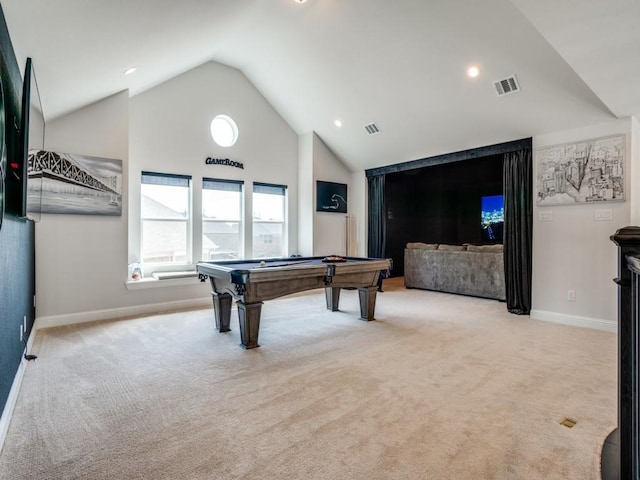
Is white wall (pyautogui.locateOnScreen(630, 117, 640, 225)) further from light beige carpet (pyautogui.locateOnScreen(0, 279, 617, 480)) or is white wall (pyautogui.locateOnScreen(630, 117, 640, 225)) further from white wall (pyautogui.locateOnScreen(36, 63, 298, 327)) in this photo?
white wall (pyautogui.locateOnScreen(36, 63, 298, 327))

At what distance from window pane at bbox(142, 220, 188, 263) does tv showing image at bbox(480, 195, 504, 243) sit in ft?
23.1

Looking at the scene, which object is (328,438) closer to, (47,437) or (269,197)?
(47,437)

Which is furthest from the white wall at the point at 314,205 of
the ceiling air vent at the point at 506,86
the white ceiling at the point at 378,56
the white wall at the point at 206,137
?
the ceiling air vent at the point at 506,86

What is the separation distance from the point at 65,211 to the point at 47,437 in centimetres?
325

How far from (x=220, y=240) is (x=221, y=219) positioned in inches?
14.1

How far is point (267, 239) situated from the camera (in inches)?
265

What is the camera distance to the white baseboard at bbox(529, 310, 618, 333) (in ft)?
13.8

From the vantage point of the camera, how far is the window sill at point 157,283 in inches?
192

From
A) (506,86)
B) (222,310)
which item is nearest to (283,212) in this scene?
(222,310)

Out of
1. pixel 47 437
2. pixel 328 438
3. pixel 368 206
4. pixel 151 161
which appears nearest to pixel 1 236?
pixel 47 437

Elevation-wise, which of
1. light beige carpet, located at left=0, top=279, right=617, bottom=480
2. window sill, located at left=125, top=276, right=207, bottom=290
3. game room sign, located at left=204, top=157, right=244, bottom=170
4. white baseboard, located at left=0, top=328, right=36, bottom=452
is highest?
game room sign, located at left=204, top=157, right=244, bottom=170

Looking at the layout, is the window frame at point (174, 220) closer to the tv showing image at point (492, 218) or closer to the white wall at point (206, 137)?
the white wall at point (206, 137)

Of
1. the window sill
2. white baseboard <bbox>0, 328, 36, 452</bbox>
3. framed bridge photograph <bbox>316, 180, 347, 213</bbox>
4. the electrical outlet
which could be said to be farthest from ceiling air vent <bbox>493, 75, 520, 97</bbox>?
white baseboard <bbox>0, 328, 36, 452</bbox>

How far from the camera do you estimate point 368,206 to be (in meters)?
7.54
